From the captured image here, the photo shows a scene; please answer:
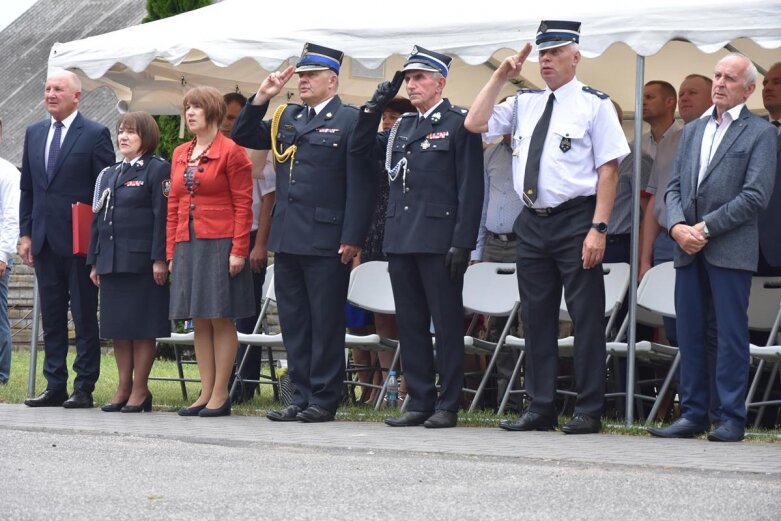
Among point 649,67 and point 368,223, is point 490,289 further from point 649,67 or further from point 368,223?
point 649,67

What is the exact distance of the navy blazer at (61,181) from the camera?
9273 millimetres

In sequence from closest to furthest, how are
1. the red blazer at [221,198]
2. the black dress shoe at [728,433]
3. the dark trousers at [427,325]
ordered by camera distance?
the black dress shoe at [728,433], the dark trousers at [427,325], the red blazer at [221,198]

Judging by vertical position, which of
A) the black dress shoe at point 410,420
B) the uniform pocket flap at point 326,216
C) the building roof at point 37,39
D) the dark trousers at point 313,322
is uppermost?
the building roof at point 37,39

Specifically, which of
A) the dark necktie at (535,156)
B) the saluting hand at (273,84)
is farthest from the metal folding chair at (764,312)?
the saluting hand at (273,84)

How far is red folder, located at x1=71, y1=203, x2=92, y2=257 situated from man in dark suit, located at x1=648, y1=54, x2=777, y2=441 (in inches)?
139

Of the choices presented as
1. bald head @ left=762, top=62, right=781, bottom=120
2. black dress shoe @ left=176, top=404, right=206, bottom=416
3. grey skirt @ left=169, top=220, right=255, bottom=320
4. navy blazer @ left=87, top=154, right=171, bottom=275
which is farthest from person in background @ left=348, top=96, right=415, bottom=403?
bald head @ left=762, top=62, right=781, bottom=120

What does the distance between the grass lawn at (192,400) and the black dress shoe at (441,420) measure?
0.24m

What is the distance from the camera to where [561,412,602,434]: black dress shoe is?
25.0 feet

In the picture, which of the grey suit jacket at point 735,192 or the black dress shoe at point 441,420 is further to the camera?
A: the black dress shoe at point 441,420

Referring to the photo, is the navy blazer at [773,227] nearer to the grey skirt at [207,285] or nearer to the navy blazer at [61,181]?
the grey skirt at [207,285]

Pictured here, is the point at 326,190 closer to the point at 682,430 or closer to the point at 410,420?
the point at 410,420

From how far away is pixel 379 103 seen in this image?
8016 millimetres

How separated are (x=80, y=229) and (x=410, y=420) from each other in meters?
2.43

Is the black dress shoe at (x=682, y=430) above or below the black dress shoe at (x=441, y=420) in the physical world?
above
